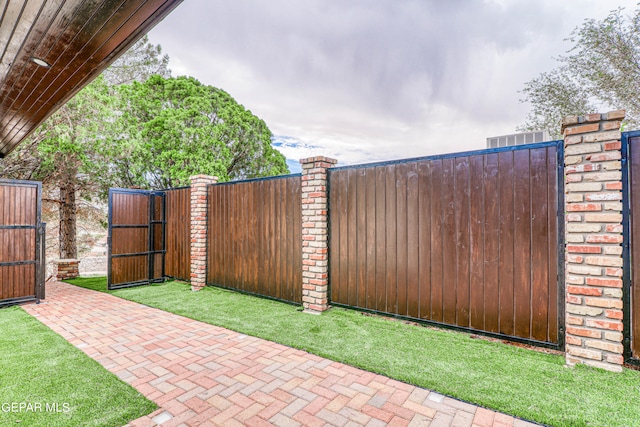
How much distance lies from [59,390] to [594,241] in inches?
170

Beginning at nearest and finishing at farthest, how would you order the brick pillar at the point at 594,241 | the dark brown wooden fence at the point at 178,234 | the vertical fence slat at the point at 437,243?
the brick pillar at the point at 594,241 → the vertical fence slat at the point at 437,243 → the dark brown wooden fence at the point at 178,234

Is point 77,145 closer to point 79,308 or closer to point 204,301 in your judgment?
point 79,308

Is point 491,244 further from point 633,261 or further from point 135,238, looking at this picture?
point 135,238

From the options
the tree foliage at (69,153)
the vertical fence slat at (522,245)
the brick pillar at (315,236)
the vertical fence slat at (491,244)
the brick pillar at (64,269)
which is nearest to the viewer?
the vertical fence slat at (522,245)

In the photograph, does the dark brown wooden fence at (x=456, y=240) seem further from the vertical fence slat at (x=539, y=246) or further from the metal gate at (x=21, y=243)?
the metal gate at (x=21, y=243)

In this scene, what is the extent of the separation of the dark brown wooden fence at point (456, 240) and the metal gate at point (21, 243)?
4982mm

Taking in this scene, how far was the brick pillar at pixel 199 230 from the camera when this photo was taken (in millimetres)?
5887

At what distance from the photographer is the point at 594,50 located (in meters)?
7.59

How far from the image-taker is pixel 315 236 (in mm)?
4211

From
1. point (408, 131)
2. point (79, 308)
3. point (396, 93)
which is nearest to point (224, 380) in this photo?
point (79, 308)

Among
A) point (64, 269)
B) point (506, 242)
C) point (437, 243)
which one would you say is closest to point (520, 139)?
point (506, 242)

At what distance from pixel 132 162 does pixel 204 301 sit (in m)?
6.66

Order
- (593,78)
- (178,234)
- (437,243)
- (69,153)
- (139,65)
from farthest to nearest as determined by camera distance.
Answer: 1. (139,65)
2. (593,78)
3. (69,153)
4. (178,234)
5. (437,243)

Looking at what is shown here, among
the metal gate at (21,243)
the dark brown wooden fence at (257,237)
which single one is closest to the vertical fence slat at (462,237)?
the dark brown wooden fence at (257,237)
